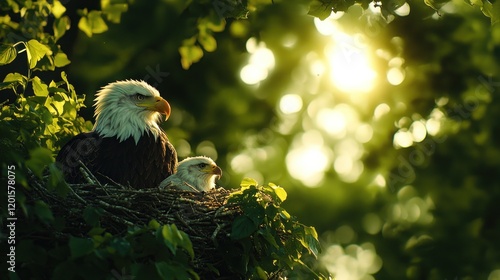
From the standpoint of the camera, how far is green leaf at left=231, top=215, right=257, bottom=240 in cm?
685

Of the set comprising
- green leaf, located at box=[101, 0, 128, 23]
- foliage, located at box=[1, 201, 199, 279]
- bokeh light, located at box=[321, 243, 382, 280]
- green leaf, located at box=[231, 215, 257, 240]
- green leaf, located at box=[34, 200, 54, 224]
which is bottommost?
bokeh light, located at box=[321, 243, 382, 280]

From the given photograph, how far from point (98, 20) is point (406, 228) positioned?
1143cm

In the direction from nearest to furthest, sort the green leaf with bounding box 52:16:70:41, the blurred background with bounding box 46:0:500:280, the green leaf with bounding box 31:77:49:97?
the green leaf with bounding box 31:77:49:97
the green leaf with bounding box 52:16:70:41
the blurred background with bounding box 46:0:500:280

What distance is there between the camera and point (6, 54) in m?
7.20

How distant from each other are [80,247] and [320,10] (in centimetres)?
368

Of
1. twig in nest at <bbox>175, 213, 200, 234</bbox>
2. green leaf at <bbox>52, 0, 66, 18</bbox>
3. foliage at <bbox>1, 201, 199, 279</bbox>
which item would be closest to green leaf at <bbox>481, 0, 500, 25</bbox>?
twig in nest at <bbox>175, 213, 200, 234</bbox>

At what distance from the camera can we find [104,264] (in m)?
5.74

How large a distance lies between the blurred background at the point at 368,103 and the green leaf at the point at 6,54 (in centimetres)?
725

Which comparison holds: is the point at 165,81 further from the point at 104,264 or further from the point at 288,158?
the point at 104,264

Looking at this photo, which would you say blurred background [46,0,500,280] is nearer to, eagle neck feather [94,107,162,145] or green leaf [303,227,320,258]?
eagle neck feather [94,107,162,145]

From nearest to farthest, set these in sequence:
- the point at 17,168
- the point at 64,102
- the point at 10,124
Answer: the point at 17,168 < the point at 10,124 < the point at 64,102

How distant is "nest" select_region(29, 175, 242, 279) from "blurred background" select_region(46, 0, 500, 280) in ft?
23.7

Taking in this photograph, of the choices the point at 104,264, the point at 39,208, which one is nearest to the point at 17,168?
the point at 39,208

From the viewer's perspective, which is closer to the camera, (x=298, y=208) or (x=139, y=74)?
(x=139, y=74)
